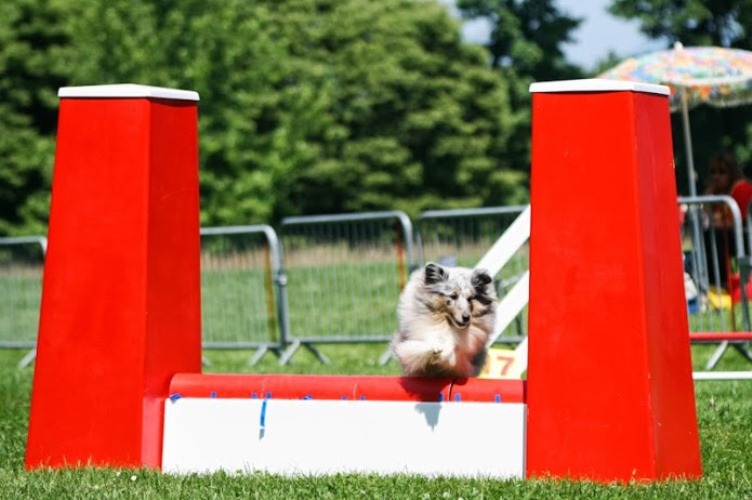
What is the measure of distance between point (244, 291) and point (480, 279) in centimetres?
921

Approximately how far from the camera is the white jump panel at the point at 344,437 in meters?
6.57

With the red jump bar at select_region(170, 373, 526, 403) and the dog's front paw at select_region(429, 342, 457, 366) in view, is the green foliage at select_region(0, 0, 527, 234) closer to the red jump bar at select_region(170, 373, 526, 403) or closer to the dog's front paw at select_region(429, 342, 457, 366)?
the red jump bar at select_region(170, 373, 526, 403)

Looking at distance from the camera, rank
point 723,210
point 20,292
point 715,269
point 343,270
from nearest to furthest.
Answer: point 715,269
point 723,210
point 343,270
point 20,292

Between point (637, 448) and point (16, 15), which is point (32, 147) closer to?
point (16, 15)

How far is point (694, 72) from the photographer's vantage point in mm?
17344

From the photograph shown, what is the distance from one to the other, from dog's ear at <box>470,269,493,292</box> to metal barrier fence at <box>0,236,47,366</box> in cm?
1077

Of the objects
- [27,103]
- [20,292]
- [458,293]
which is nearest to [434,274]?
[458,293]

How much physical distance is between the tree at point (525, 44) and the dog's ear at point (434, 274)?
5185 cm

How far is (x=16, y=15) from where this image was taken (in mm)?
51406

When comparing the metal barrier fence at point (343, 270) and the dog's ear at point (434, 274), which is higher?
the metal barrier fence at point (343, 270)

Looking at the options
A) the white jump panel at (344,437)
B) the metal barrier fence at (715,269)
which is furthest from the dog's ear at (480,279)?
the metal barrier fence at (715,269)

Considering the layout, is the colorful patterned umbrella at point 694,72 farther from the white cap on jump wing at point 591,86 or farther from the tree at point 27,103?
the tree at point 27,103

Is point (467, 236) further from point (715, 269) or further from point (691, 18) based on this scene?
point (691, 18)

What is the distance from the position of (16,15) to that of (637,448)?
4810 centimetres
